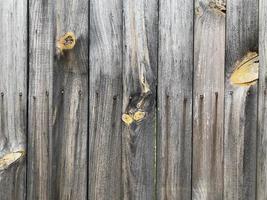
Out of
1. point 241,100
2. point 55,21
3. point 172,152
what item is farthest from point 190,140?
point 55,21

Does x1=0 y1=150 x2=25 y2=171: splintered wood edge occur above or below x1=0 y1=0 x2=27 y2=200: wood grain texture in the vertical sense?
below

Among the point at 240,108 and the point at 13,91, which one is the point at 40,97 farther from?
the point at 240,108

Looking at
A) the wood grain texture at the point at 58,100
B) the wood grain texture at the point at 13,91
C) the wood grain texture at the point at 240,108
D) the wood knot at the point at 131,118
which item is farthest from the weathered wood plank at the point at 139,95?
the wood grain texture at the point at 13,91

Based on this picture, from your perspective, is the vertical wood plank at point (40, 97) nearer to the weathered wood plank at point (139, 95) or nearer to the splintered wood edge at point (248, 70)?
the weathered wood plank at point (139, 95)

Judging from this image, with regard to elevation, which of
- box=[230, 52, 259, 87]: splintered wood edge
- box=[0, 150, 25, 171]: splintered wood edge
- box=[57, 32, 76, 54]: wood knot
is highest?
box=[57, 32, 76, 54]: wood knot

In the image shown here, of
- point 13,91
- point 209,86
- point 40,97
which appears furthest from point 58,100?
point 209,86

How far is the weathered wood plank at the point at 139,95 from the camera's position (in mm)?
1958

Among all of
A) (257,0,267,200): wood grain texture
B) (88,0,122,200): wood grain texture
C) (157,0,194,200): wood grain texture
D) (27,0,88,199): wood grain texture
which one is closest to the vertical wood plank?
(27,0,88,199): wood grain texture

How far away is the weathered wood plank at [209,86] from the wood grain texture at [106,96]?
303mm

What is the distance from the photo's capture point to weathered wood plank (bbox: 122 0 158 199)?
1958mm

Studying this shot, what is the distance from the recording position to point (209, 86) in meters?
1.95

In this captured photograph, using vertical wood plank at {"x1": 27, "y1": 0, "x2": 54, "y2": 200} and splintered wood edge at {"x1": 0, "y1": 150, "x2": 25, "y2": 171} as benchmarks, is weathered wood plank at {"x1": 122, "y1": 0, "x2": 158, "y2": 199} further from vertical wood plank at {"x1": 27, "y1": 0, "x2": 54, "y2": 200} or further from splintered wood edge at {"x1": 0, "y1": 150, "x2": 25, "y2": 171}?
splintered wood edge at {"x1": 0, "y1": 150, "x2": 25, "y2": 171}

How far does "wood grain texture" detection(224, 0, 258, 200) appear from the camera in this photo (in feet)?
6.37

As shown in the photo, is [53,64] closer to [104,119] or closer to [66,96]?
[66,96]
